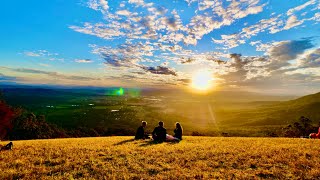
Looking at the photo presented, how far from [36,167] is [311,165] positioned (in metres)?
14.9

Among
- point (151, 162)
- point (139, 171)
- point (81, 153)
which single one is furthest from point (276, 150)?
point (81, 153)

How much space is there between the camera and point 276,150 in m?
17.2

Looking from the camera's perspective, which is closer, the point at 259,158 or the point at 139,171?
the point at 139,171

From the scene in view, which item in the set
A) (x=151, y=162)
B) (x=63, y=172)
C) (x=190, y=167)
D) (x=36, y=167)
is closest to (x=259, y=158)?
(x=190, y=167)

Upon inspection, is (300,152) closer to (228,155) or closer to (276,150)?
(276,150)

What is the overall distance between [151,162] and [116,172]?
8.52 ft

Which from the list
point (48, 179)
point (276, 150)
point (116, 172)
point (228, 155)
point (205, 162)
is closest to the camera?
point (48, 179)

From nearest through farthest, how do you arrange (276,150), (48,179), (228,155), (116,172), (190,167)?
(48,179) → (116,172) → (190,167) → (228,155) → (276,150)

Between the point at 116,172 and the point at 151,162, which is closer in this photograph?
the point at 116,172

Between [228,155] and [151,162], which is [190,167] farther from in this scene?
[228,155]

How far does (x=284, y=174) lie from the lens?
38.6 ft

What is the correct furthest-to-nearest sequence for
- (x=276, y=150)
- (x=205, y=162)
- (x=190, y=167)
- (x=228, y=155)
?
(x=276, y=150), (x=228, y=155), (x=205, y=162), (x=190, y=167)

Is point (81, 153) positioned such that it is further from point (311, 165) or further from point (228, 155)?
point (311, 165)

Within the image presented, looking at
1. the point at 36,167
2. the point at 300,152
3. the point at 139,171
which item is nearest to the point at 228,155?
the point at 300,152
